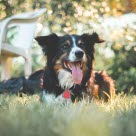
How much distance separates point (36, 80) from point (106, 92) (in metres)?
1.73

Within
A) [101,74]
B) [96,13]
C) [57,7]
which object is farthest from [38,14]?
[101,74]

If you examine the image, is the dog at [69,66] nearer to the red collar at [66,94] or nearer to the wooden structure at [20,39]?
the red collar at [66,94]

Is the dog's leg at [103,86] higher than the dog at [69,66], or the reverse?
the dog at [69,66]

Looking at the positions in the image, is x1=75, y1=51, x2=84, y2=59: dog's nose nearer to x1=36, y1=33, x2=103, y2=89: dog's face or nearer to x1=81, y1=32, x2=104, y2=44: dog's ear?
x1=36, y1=33, x2=103, y2=89: dog's face

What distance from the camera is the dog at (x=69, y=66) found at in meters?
5.68

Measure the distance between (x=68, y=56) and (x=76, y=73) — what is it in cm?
22

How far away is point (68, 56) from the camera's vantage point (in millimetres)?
5652

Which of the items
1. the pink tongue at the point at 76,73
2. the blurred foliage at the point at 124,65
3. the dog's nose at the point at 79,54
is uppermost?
the dog's nose at the point at 79,54

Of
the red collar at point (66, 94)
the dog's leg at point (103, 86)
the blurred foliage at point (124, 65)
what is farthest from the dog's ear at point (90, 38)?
the blurred foliage at point (124, 65)

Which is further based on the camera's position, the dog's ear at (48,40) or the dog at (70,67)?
the dog's ear at (48,40)

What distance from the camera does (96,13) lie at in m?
9.50

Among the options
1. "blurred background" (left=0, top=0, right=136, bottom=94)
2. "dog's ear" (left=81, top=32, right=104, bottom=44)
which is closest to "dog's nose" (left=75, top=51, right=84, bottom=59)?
"dog's ear" (left=81, top=32, right=104, bottom=44)

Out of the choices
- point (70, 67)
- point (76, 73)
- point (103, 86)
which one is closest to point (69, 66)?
point (70, 67)

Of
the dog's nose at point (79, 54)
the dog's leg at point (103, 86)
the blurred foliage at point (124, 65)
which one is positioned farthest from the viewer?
the blurred foliage at point (124, 65)
